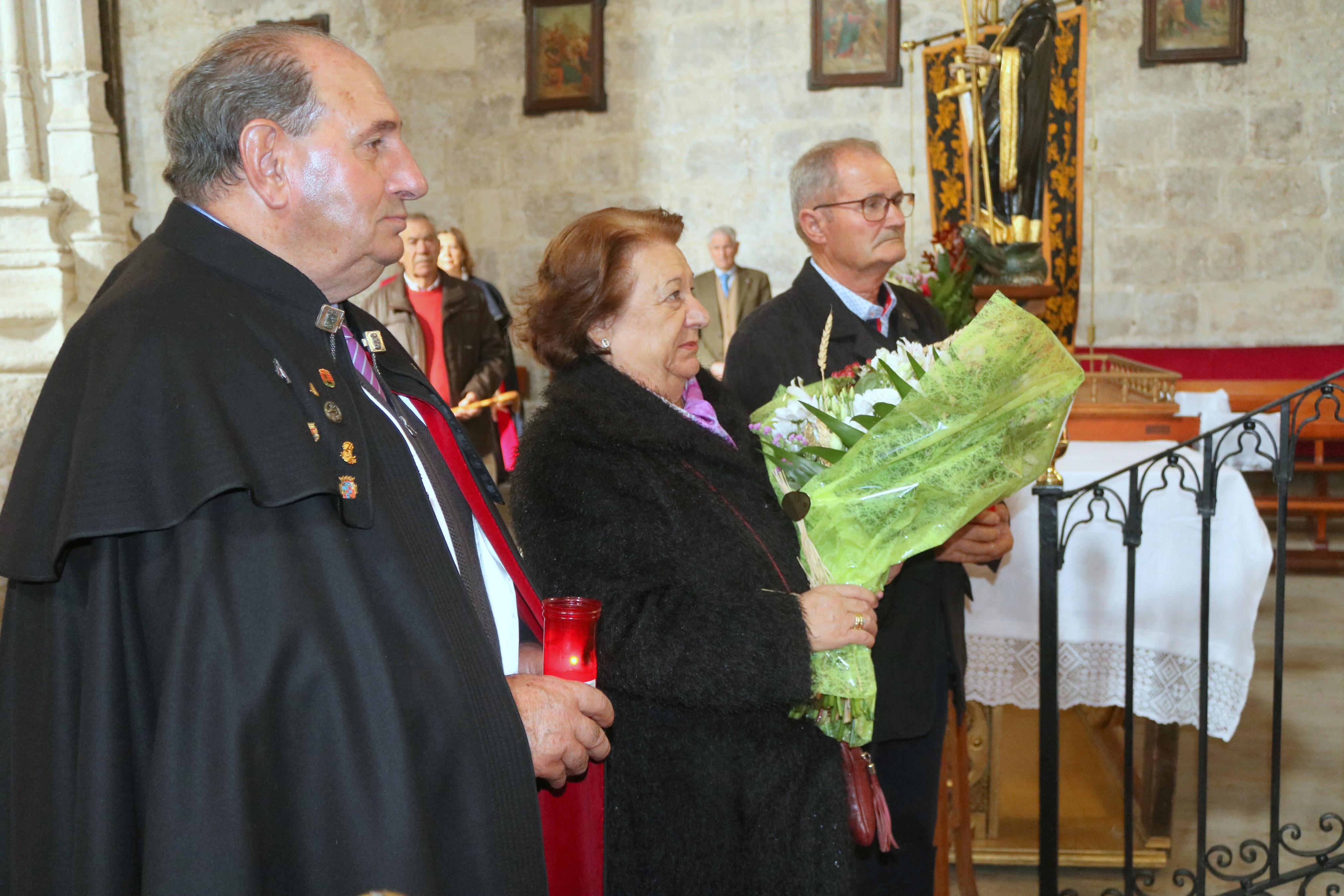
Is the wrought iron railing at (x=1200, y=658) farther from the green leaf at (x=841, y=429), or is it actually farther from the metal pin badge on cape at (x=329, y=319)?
the metal pin badge on cape at (x=329, y=319)

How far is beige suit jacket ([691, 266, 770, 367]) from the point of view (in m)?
7.30

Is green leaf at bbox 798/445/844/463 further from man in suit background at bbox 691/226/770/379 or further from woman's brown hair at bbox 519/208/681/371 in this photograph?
man in suit background at bbox 691/226/770/379

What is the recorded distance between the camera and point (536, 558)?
5.83 feet

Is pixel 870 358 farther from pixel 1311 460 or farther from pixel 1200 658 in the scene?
pixel 1311 460

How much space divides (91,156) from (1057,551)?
264cm

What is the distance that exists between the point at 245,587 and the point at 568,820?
2.64 ft

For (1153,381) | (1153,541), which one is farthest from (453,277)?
(1153,541)

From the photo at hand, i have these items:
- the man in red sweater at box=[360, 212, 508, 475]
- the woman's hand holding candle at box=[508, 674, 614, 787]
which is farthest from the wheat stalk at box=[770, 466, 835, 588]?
the man in red sweater at box=[360, 212, 508, 475]

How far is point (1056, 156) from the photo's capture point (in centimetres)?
621

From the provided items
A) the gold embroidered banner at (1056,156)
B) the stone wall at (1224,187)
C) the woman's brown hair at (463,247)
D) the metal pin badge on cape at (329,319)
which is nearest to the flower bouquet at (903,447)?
the metal pin badge on cape at (329,319)

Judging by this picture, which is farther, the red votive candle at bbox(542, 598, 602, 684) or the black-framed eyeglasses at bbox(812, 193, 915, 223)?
the black-framed eyeglasses at bbox(812, 193, 915, 223)

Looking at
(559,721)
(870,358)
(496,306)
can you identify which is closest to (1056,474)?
(870,358)

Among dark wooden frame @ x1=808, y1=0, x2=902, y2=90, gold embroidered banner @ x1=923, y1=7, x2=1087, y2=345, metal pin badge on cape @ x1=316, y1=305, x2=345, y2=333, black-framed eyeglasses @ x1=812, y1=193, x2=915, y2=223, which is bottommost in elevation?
metal pin badge on cape @ x1=316, y1=305, x2=345, y2=333

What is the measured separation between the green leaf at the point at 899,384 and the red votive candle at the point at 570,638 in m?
0.61
